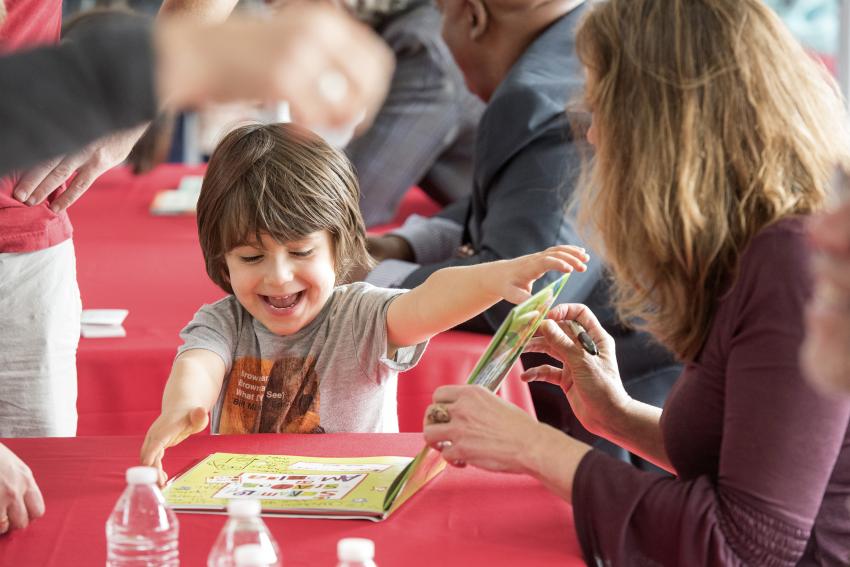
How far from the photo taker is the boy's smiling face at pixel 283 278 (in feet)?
6.19

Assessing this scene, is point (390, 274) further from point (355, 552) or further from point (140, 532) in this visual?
point (355, 552)

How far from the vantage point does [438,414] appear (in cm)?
140

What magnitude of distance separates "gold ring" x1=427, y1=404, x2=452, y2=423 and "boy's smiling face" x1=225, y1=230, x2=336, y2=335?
550 millimetres

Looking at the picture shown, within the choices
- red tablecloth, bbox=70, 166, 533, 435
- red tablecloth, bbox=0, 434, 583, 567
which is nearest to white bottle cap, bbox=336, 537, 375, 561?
red tablecloth, bbox=0, 434, 583, 567

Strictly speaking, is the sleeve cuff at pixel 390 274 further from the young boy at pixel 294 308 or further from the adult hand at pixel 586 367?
the adult hand at pixel 586 367

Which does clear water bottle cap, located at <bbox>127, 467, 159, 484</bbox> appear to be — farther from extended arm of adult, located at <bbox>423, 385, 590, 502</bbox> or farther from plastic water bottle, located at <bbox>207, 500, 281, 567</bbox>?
extended arm of adult, located at <bbox>423, 385, 590, 502</bbox>

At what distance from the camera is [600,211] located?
143 centimetres

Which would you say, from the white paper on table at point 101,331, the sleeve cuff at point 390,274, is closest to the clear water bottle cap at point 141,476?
the white paper on table at point 101,331

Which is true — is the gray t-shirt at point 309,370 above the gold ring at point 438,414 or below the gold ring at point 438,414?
below

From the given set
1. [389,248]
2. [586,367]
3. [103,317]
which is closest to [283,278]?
[586,367]

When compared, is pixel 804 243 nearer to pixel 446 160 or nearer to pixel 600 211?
pixel 600 211

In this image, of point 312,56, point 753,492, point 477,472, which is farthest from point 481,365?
point 312,56

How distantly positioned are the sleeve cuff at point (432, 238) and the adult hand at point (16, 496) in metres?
2.02

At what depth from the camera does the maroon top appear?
120cm
